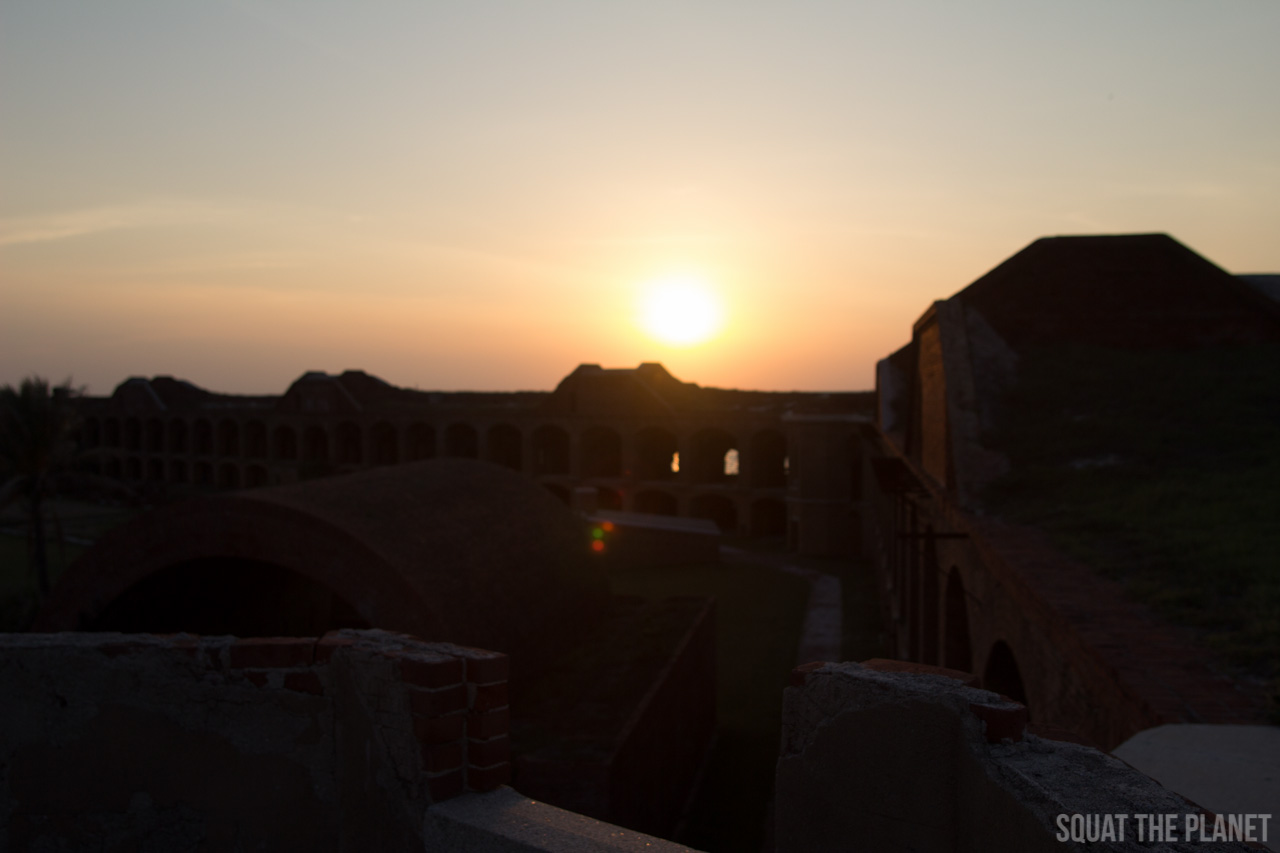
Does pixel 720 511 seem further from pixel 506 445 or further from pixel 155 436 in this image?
pixel 155 436

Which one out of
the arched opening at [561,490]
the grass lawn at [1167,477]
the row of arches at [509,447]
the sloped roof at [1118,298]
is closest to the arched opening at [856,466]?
the row of arches at [509,447]

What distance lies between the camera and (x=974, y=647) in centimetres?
726

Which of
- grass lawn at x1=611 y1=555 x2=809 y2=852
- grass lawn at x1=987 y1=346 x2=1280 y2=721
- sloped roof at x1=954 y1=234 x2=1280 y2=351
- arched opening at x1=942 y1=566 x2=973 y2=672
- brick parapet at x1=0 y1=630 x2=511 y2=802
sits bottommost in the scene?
grass lawn at x1=611 y1=555 x2=809 y2=852

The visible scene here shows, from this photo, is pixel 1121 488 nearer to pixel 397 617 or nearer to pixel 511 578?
pixel 511 578

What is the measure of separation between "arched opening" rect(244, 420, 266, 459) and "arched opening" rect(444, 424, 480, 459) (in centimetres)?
1275

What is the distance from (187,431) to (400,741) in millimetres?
50275

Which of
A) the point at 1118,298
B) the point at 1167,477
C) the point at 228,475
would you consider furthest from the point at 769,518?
the point at 228,475

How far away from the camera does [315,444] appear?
137 feet

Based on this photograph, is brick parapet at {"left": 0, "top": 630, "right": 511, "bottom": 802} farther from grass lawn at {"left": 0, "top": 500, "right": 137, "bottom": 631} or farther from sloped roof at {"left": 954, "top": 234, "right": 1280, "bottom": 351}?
grass lawn at {"left": 0, "top": 500, "right": 137, "bottom": 631}

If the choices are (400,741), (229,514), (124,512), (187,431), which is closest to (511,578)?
(229,514)

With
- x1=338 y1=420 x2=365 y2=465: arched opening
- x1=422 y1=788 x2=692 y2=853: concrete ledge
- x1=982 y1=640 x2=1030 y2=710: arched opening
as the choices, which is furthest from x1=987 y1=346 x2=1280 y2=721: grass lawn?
x1=338 y1=420 x2=365 y2=465: arched opening

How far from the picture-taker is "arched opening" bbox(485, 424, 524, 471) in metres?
36.3

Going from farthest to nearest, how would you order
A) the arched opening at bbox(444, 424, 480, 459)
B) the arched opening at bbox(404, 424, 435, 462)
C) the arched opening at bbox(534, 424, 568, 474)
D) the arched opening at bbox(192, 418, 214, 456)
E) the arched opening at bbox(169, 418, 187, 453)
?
the arched opening at bbox(169, 418, 187, 453) → the arched opening at bbox(192, 418, 214, 456) → the arched opening at bbox(404, 424, 435, 462) → the arched opening at bbox(444, 424, 480, 459) → the arched opening at bbox(534, 424, 568, 474)

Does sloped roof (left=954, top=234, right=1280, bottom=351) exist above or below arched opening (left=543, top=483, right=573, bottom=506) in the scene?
above
